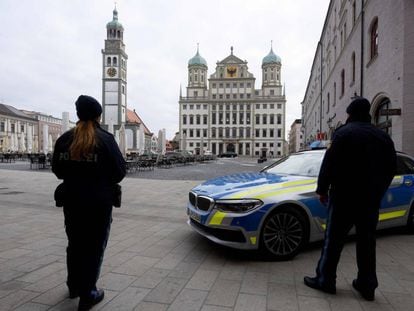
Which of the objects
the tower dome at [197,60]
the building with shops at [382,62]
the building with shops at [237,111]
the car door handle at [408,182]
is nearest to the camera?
the car door handle at [408,182]

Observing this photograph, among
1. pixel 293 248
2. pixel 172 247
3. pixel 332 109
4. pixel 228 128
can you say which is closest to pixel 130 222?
pixel 172 247

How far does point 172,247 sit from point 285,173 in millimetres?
2329

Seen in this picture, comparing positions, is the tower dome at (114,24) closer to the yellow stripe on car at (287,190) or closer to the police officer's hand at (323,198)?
the yellow stripe on car at (287,190)

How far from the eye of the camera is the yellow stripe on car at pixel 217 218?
3.98 metres

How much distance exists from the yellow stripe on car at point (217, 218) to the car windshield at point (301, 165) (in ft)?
5.73

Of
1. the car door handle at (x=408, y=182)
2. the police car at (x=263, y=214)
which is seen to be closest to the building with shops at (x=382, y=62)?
the car door handle at (x=408, y=182)

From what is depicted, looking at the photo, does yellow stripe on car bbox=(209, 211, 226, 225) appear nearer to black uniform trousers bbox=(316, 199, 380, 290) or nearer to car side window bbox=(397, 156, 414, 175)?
black uniform trousers bbox=(316, 199, 380, 290)

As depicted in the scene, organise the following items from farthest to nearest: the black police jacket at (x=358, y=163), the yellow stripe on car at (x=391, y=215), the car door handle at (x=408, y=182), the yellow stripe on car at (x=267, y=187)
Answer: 1. the car door handle at (x=408, y=182)
2. the yellow stripe on car at (x=391, y=215)
3. the yellow stripe on car at (x=267, y=187)
4. the black police jacket at (x=358, y=163)

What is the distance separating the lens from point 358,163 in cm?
291

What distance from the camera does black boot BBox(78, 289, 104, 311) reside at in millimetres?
2756

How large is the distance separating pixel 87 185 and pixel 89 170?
14cm

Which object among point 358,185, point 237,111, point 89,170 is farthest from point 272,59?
point 89,170

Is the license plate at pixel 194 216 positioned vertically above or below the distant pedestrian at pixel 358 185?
below

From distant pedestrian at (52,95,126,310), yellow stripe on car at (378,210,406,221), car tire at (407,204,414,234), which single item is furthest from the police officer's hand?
car tire at (407,204,414,234)
